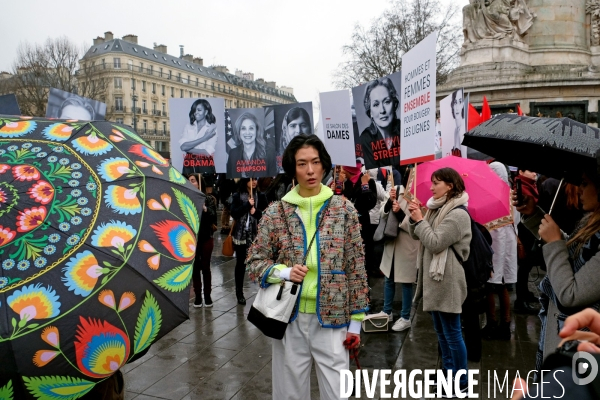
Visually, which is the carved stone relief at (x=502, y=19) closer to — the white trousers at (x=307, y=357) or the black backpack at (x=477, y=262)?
the black backpack at (x=477, y=262)

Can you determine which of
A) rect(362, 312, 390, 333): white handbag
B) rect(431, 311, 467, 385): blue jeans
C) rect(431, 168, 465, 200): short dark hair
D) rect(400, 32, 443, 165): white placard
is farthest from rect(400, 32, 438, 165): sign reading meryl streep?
rect(362, 312, 390, 333): white handbag

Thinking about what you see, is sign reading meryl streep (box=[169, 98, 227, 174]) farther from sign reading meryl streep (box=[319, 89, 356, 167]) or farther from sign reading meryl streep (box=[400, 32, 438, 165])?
sign reading meryl streep (box=[400, 32, 438, 165])

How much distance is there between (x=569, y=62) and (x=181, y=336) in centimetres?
1823

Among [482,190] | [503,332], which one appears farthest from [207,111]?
[503,332]

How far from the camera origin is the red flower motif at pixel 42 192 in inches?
82.0

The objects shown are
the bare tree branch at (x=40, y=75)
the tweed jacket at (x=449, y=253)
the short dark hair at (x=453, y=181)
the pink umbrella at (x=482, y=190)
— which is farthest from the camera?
the bare tree branch at (x=40, y=75)

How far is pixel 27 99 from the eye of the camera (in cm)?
3459

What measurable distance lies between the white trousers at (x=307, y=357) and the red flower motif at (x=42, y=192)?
56.6 inches

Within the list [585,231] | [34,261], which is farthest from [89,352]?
[585,231]

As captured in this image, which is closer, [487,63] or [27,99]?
[487,63]

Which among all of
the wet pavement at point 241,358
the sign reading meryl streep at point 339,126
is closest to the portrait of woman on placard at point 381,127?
the sign reading meryl streep at point 339,126

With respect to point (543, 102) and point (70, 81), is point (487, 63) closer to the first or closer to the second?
point (543, 102)

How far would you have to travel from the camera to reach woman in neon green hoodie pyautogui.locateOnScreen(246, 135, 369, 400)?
2705mm

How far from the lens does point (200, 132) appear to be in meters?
7.20
